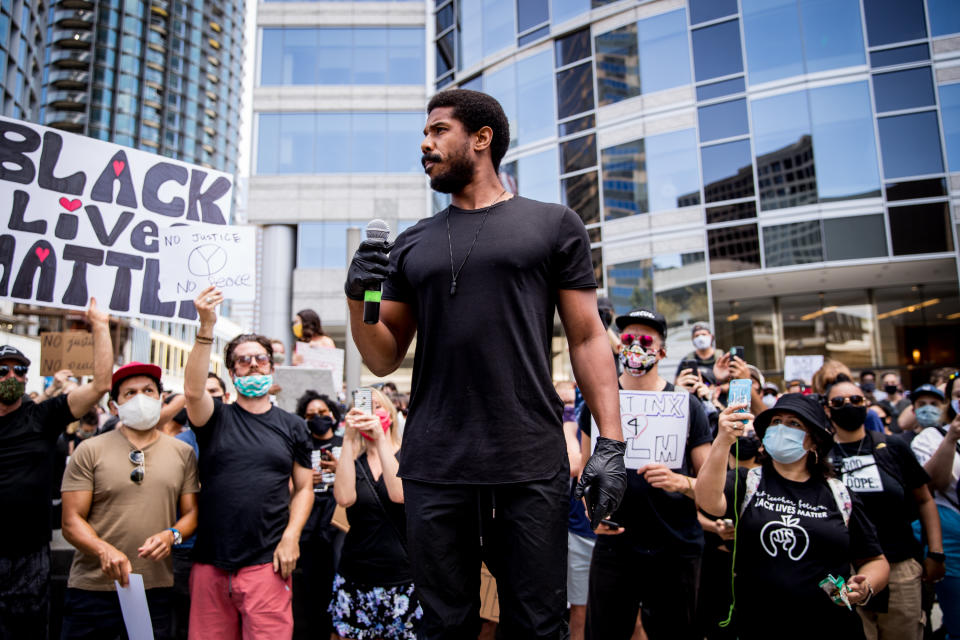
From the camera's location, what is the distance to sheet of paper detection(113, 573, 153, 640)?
12.8 feet

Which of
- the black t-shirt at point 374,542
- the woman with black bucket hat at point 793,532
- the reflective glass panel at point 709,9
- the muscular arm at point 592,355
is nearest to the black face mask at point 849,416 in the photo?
the woman with black bucket hat at point 793,532

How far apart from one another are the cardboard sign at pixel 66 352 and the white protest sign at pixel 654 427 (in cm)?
491

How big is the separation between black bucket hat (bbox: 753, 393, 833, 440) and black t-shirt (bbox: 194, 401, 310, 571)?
3024 mm

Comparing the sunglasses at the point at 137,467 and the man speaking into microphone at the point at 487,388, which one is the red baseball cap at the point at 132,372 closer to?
the sunglasses at the point at 137,467

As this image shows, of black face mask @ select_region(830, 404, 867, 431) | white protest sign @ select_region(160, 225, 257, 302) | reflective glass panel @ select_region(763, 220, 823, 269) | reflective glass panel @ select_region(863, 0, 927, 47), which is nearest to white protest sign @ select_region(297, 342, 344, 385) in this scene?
white protest sign @ select_region(160, 225, 257, 302)

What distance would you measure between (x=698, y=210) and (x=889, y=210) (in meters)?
4.96

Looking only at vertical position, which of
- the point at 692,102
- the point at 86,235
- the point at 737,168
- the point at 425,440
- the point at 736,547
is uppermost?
the point at 692,102

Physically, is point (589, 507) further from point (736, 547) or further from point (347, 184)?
point (347, 184)

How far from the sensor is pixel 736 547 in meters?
3.76

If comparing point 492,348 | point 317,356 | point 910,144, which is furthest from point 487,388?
point 910,144

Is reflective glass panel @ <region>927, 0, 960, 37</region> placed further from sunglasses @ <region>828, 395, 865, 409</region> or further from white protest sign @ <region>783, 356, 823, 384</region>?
sunglasses @ <region>828, 395, 865, 409</region>

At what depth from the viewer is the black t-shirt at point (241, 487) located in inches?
163

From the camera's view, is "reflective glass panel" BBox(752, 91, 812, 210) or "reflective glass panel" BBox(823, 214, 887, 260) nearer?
"reflective glass panel" BBox(823, 214, 887, 260)

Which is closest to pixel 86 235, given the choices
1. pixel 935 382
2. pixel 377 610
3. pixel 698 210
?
pixel 377 610
